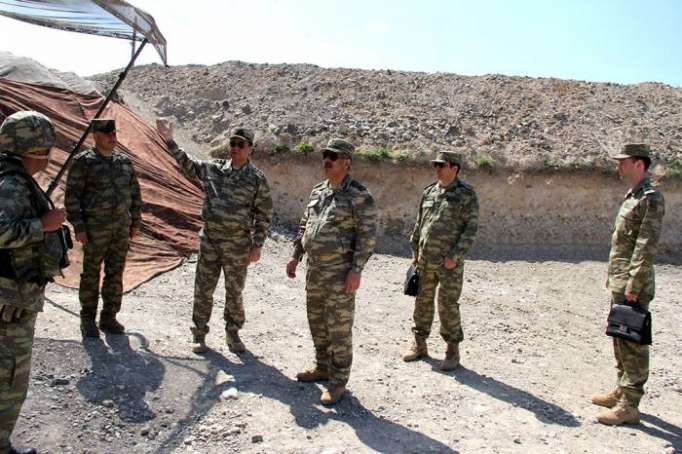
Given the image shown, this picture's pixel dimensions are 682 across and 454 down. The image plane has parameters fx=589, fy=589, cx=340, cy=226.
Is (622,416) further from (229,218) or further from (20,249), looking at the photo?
(20,249)

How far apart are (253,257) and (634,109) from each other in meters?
14.6

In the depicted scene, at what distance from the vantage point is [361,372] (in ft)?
18.8

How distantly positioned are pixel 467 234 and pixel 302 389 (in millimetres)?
2146

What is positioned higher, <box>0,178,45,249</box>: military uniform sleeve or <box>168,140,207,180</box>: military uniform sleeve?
<box>168,140,207,180</box>: military uniform sleeve

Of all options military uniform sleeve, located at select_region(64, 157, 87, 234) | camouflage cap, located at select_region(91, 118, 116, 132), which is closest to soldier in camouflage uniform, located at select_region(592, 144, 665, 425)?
camouflage cap, located at select_region(91, 118, 116, 132)

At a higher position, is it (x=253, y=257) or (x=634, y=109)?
(x=634, y=109)

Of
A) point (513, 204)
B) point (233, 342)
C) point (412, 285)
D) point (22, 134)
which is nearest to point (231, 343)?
point (233, 342)

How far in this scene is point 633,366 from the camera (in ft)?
15.8

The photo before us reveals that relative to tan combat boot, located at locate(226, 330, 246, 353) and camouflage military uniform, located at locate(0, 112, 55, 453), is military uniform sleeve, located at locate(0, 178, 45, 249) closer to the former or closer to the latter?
camouflage military uniform, located at locate(0, 112, 55, 453)

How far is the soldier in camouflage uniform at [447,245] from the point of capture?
18.9 ft

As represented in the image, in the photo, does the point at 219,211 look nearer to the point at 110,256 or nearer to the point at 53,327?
the point at 110,256

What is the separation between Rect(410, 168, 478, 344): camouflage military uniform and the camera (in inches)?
228

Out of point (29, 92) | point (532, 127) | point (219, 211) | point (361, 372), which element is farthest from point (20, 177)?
point (532, 127)

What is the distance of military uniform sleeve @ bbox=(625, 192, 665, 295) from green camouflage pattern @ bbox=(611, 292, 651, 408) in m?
0.21
